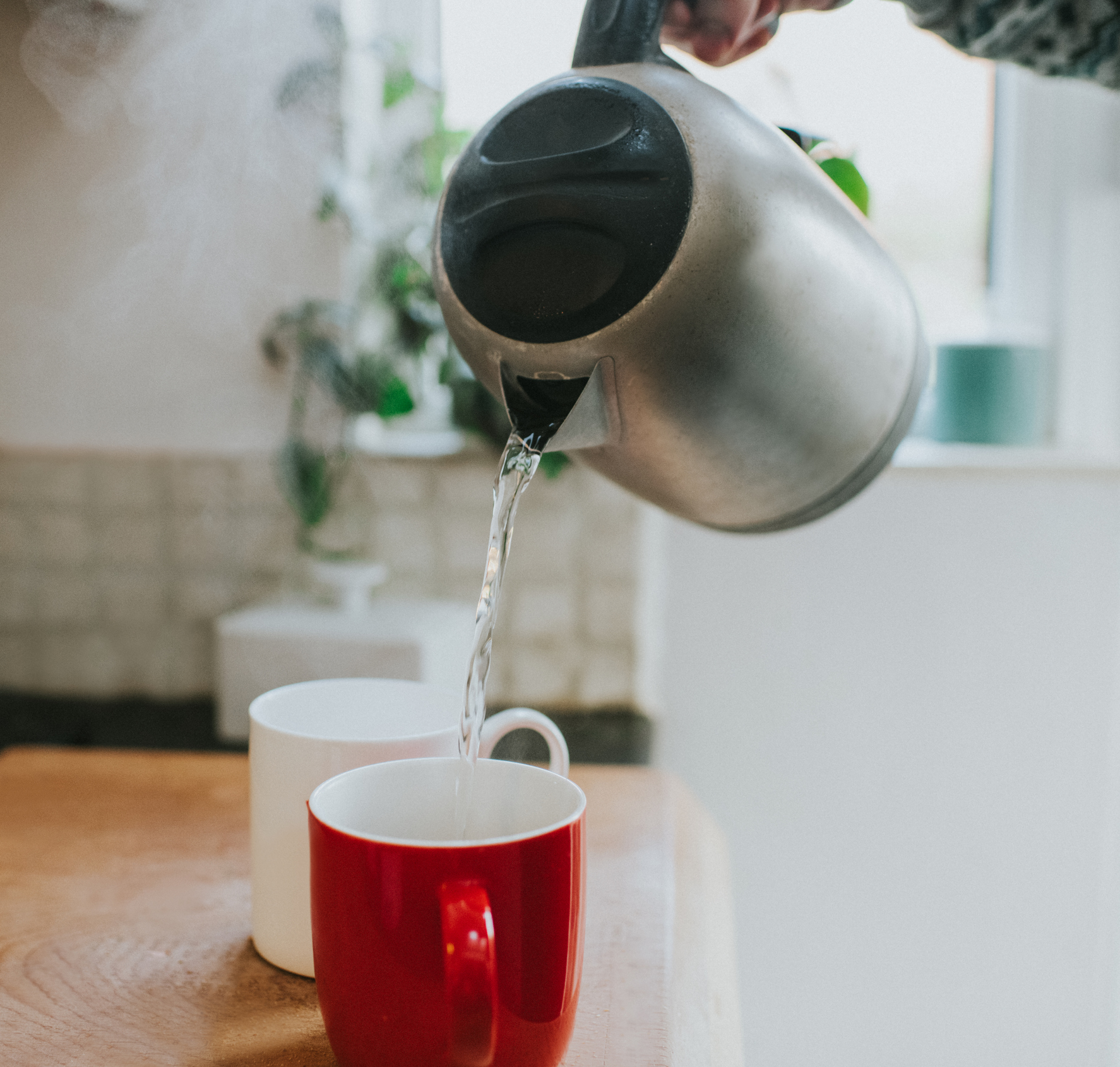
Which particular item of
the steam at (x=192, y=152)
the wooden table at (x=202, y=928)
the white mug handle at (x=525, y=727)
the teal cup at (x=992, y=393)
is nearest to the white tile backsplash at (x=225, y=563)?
the steam at (x=192, y=152)

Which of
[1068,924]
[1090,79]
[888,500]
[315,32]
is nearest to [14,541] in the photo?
[315,32]

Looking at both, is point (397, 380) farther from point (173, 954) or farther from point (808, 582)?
point (173, 954)

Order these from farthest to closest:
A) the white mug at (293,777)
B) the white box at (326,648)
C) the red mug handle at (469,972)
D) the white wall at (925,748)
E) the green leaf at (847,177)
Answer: the white wall at (925,748), the white box at (326,648), the green leaf at (847,177), the white mug at (293,777), the red mug handle at (469,972)

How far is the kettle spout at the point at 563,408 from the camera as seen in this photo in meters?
0.39

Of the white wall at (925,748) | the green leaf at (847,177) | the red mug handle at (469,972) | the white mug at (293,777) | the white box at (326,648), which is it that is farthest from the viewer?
the white wall at (925,748)

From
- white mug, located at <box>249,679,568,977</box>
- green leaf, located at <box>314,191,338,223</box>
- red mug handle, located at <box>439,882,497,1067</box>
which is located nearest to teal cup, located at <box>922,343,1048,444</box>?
green leaf, located at <box>314,191,338,223</box>

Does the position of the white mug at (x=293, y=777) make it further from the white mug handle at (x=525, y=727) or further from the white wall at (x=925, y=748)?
the white wall at (x=925, y=748)

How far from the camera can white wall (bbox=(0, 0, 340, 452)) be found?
0.91m

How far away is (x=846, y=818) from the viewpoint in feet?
3.28

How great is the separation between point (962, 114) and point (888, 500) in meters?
0.46

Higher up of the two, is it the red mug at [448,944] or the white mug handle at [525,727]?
the white mug handle at [525,727]

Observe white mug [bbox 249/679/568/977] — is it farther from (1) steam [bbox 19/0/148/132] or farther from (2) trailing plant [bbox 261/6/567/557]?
(1) steam [bbox 19/0/148/132]

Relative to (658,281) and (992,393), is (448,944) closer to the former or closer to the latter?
(658,281)

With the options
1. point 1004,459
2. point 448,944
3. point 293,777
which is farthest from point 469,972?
point 1004,459
